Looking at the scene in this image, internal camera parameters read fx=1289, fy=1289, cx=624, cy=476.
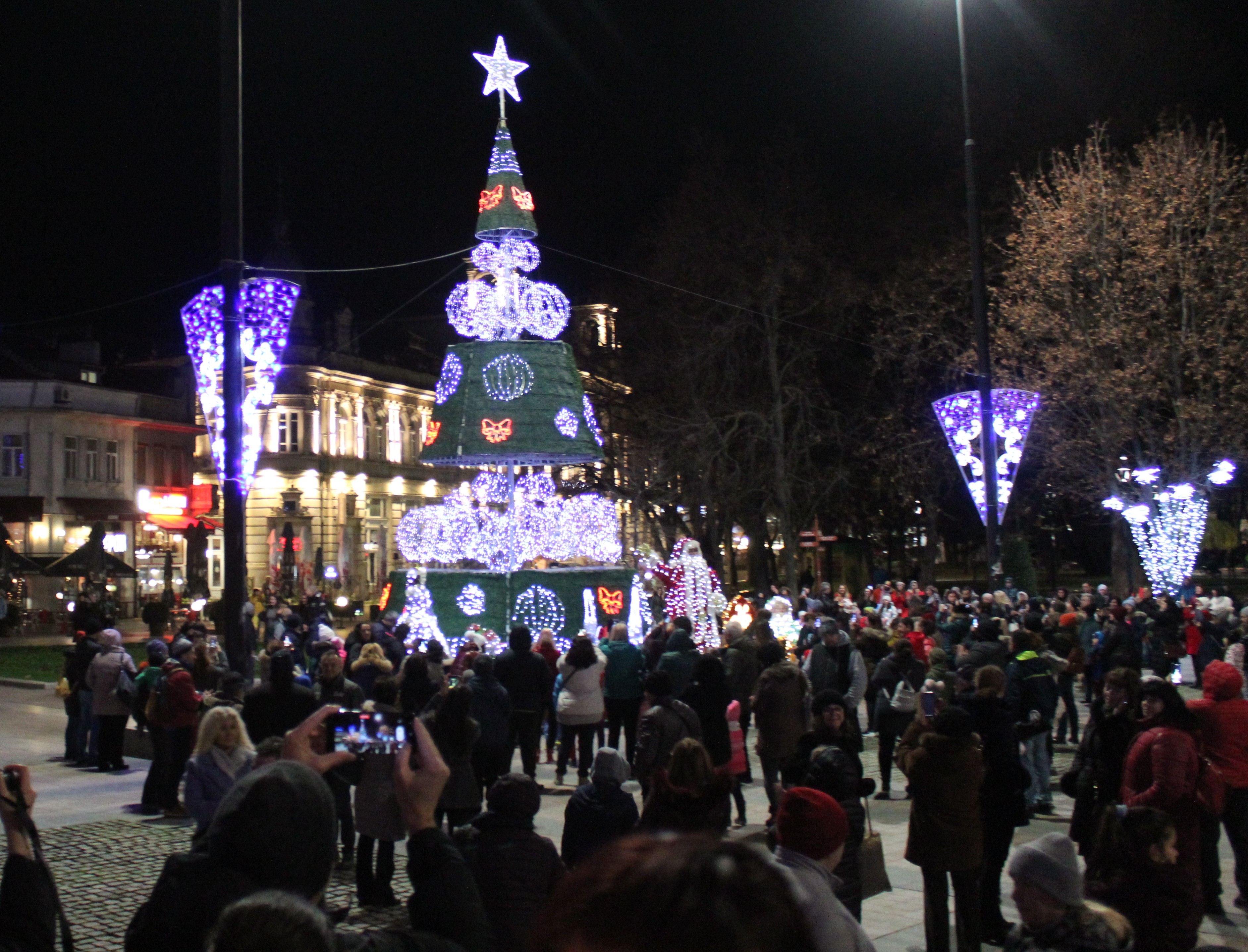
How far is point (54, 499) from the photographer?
50781mm

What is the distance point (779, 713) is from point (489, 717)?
235 centimetres

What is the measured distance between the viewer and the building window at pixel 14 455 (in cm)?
5025

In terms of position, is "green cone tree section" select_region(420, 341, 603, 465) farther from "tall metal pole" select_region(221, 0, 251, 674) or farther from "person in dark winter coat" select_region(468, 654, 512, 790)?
"person in dark winter coat" select_region(468, 654, 512, 790)

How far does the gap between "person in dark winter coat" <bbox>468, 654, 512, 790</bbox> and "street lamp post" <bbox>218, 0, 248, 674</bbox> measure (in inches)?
111

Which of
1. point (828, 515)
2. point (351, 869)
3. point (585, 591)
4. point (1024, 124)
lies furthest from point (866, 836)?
point (828, 515)

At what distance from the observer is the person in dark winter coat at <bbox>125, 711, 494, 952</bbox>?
3094 mm

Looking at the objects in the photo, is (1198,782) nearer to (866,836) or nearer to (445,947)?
(866,836)

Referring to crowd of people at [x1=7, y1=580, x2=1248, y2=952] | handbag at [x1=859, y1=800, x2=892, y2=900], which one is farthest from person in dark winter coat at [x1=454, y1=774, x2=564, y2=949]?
handbag at [x1=859, y1=800, x2=892, y2=900]

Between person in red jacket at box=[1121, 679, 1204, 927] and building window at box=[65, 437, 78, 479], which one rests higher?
building window at box=[65, 437, 78, 479]

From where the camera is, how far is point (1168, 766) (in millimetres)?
6770

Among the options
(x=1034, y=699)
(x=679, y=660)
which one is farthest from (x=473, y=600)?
(x=1034, y=699)

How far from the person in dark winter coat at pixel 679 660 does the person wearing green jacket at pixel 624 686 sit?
0.27m

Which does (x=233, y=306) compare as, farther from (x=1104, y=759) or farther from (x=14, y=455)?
(x=14, y=455)

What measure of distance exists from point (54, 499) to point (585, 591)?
122ft
